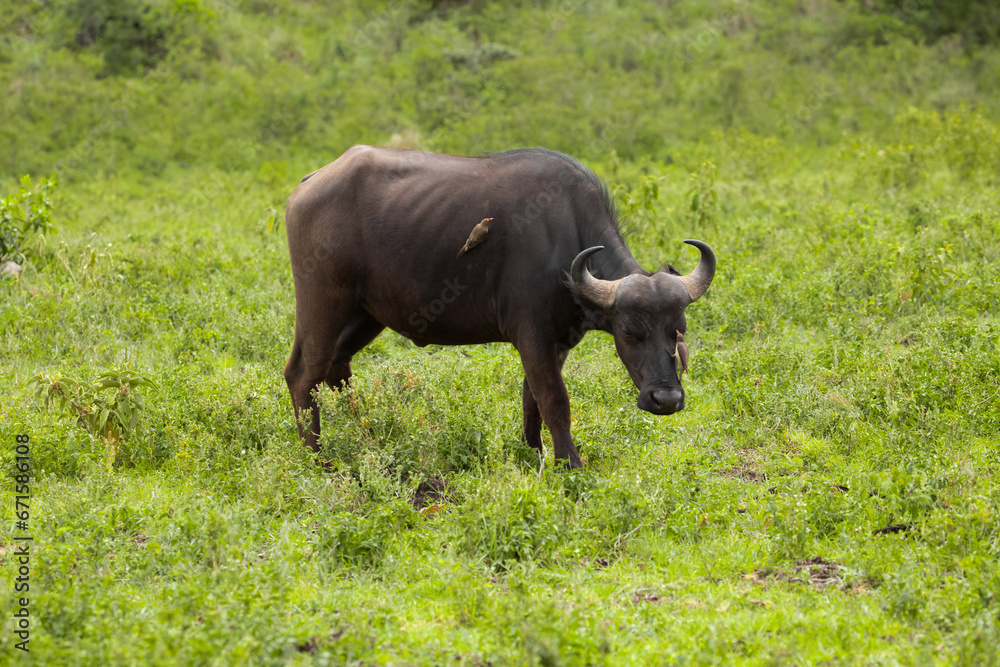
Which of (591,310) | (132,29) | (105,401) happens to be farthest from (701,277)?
(132,29)

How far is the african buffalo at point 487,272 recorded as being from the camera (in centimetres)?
505

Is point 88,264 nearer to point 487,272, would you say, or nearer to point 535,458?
point 487,272

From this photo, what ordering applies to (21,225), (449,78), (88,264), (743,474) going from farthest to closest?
(449,78), (21,225), (88,264), (743,474)

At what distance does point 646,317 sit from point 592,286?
0.34m

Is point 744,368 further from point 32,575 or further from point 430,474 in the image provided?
→ point 32,575

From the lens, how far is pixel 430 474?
5.54 metres

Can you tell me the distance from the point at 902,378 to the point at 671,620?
3219mm

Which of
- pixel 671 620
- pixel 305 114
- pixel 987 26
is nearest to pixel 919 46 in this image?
pixel 987 26

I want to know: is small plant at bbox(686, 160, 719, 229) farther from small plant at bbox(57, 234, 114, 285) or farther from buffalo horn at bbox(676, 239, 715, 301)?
small plant at bbox(57, 234, 114, 285)

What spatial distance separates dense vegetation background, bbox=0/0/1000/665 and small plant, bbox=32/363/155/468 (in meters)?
0.02

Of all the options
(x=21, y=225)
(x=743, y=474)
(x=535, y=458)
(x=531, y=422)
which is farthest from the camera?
(x=21, y=225)

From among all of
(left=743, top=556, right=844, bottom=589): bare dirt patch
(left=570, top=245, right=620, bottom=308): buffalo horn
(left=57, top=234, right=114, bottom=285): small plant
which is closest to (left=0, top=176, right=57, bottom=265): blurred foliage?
(left=57, top=234, right=114, bottom=285): small plant

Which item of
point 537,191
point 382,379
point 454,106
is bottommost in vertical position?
point 454,106

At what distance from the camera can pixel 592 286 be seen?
5016 millimetres
